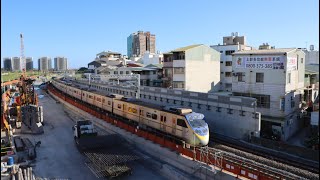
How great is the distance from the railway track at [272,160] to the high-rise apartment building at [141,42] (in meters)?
133

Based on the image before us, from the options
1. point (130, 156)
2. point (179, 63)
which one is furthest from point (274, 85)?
point (179, 63)

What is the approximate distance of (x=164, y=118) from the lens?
25.1 metres

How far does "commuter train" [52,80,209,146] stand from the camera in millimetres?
22141

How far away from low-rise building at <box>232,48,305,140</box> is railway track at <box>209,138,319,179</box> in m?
6.28

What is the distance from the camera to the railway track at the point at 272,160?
19122 millimetres

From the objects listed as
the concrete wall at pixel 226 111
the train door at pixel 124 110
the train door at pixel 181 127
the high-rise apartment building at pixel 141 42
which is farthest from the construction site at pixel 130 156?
the high-rise apartment building at pixel 141 42

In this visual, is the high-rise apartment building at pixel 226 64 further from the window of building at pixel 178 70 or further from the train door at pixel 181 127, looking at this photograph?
the train door at pixel 181 127

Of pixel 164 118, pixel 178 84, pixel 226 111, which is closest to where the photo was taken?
pixel 164 118

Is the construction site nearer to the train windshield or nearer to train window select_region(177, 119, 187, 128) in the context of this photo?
train window select_region(177, 119, 187, 128)

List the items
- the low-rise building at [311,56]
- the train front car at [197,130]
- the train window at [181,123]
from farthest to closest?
the low-rise building at [311,56] → the train window at [181,123] → the train front car at [197,130]

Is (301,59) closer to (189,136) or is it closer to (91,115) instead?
(189,136)

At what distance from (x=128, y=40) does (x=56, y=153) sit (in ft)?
490

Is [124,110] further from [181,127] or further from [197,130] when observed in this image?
[197,130]

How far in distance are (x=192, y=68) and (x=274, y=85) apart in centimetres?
2077
